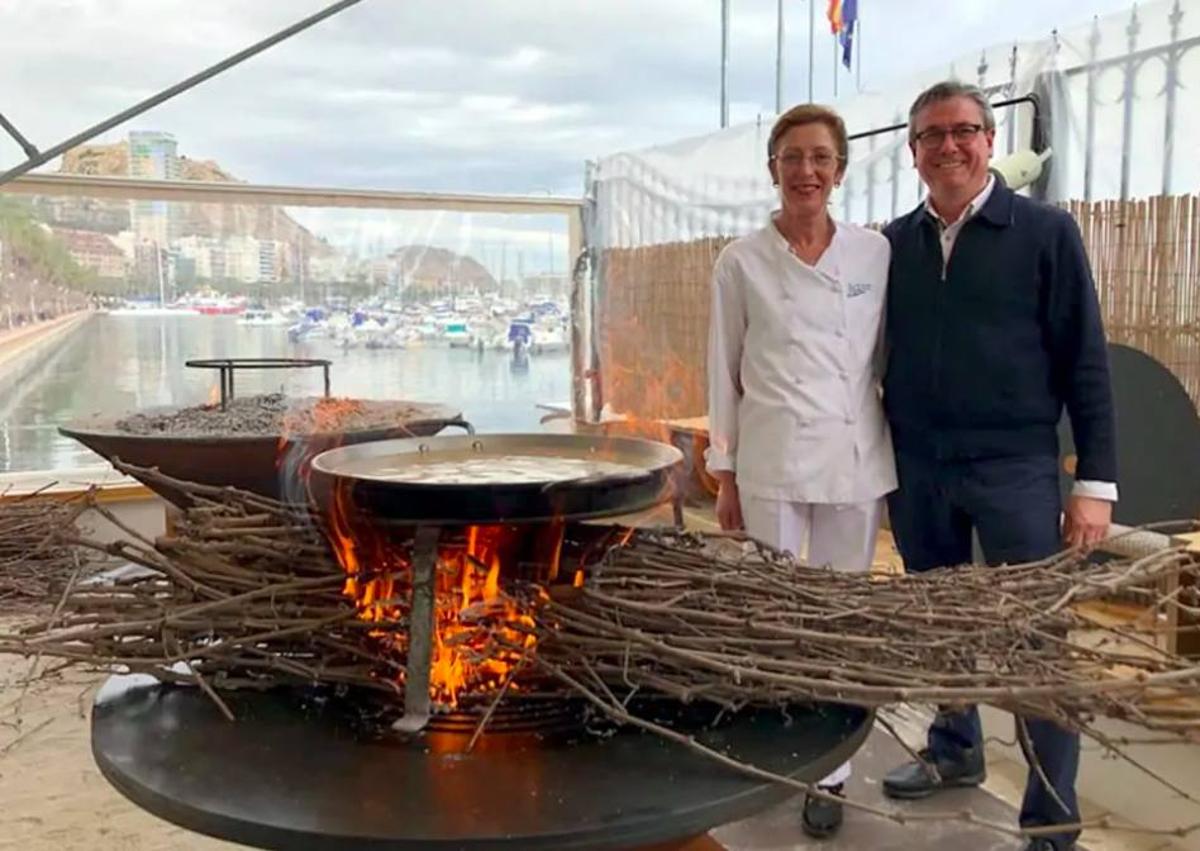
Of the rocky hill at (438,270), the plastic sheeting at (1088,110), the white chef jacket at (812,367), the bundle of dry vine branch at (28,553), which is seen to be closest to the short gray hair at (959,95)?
the white chef jacket at (812,367)

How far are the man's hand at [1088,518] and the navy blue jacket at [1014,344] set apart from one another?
5cm

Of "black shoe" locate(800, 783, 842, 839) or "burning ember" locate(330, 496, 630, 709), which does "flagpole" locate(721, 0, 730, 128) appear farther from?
"burning ember" locate(330, 496, 630, 709)

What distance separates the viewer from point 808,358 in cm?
219

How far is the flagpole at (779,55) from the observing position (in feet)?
19.9

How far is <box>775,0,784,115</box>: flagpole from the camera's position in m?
6.06

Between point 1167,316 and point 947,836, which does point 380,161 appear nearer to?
point 1167,316

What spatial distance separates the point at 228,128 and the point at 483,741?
4.27m

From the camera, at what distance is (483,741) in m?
1.38

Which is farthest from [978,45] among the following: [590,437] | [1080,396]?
[590,437]

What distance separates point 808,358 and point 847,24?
15.5ft

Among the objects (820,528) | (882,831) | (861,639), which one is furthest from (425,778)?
(882,831)

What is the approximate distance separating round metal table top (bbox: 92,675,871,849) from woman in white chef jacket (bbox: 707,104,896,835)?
0.81 metres

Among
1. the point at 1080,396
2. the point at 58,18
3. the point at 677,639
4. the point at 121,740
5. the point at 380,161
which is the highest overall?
the point at 58,18

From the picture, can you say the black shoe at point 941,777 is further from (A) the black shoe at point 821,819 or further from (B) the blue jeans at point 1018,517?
(B) the blue jeans at point 1018,517
